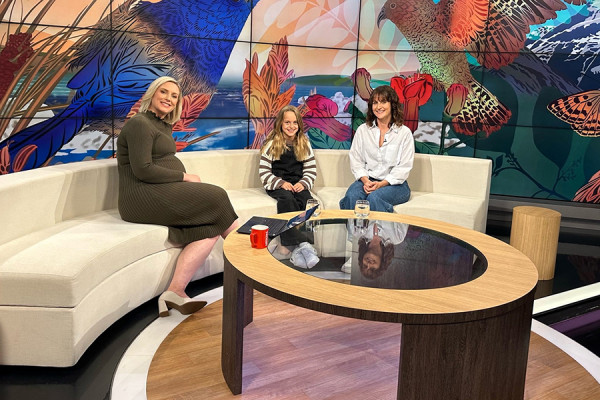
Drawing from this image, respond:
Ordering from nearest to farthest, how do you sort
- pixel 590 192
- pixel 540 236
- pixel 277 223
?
pixel 277 223
pixel 540 236
pixel 590 192

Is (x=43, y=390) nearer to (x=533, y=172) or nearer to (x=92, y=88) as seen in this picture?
(x=92, y=88)

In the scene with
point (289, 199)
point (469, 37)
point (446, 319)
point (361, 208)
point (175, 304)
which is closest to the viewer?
point (446, 319)

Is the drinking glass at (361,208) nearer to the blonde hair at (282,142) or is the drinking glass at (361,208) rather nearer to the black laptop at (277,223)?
the black laptop at (277,223)

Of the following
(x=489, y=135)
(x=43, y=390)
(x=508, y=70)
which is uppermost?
(x=508, y=70)

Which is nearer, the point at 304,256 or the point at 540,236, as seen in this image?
the point at 304,256

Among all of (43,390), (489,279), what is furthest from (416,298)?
(43,390)

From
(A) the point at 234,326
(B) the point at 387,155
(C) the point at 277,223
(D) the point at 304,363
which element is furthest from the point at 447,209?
(A) the point at 234,326

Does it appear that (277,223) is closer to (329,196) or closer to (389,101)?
(329,196)

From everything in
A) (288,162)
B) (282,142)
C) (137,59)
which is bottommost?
(288,162)

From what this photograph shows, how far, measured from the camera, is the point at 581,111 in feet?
19.3

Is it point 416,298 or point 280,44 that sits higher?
point 280,44

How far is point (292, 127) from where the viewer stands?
4.69 metres

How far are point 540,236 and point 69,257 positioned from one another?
3256 millimetres

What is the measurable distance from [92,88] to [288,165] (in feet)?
6.91
